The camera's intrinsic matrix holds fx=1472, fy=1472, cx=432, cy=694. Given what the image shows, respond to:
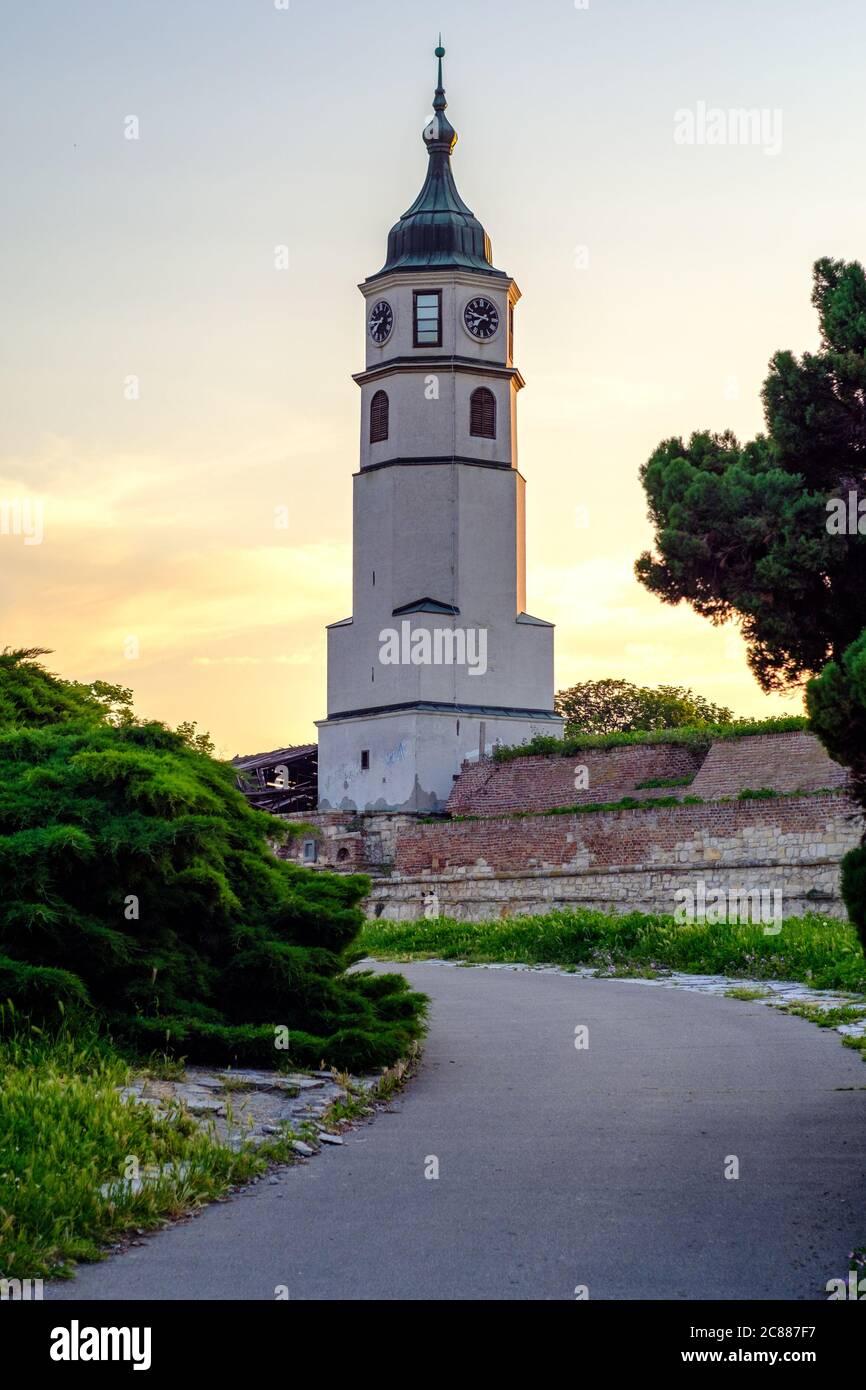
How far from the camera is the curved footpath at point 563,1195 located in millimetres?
5512

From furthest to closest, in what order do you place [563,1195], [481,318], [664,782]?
1. [481,318]
2. [664,782]
3. [563,1195]

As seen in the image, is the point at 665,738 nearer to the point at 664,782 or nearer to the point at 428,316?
the point at 664,782

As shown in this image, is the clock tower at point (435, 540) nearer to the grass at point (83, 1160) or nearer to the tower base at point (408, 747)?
the tower base at point (408, 747)

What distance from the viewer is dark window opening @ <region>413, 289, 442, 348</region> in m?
47.0

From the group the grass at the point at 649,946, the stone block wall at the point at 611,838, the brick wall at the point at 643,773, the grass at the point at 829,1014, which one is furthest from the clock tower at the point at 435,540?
the grass at the point at 829,1014

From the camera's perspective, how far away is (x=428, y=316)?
47.1m

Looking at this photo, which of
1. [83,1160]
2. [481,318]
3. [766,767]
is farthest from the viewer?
[481,318]

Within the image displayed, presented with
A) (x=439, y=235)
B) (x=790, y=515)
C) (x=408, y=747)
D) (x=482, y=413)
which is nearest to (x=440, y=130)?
(x=439, y=235)

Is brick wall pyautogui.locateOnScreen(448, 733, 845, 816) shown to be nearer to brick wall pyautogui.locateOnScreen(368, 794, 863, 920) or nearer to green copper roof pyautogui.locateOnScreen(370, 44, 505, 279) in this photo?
brick wall pyautogui.locateOnScreen(368, 794, 863, 920)

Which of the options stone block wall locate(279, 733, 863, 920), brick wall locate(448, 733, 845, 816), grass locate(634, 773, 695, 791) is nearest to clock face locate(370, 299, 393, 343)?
brick wall locate(448, 733, 845, 816)

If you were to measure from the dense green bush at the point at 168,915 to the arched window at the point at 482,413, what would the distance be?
3616cm

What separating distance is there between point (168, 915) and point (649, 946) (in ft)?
36.9

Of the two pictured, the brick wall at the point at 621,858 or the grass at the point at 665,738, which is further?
the grass at the point at 665,738
